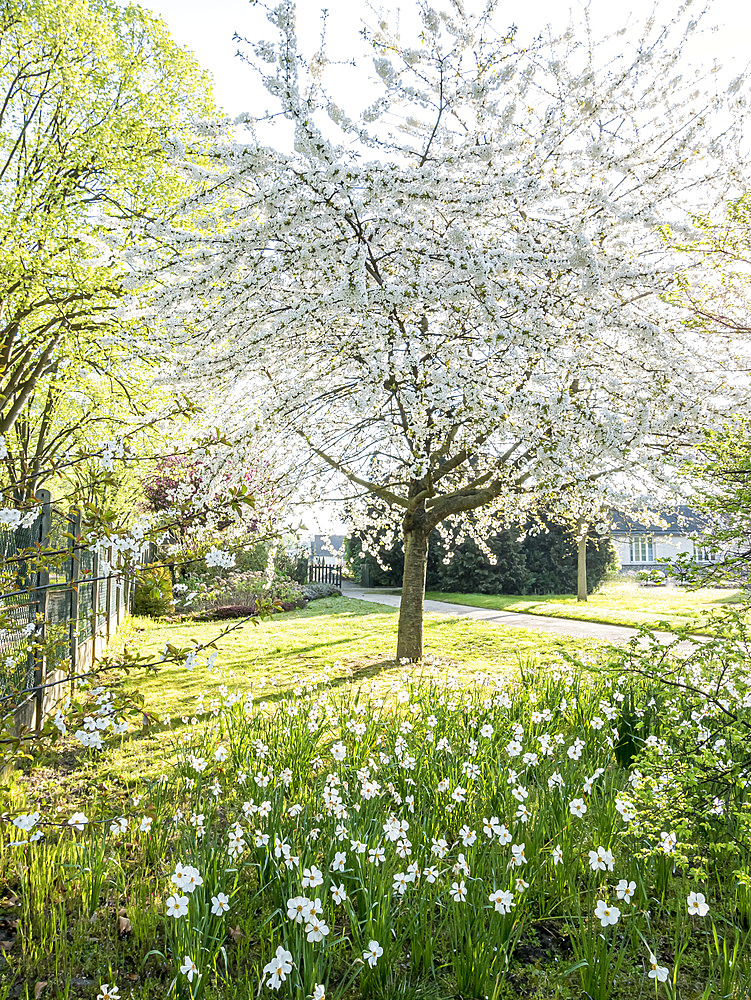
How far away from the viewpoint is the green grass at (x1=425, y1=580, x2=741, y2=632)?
44.1 ft

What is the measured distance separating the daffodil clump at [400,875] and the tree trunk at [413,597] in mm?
4213

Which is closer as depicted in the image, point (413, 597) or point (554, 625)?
point (413, 597)

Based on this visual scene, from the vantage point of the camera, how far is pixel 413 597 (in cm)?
823

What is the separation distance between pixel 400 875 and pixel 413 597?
234 inches

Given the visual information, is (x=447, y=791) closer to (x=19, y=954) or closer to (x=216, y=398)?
(x=19, y=954)

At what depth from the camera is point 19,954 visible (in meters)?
2.43

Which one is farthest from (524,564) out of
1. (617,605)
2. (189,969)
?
(189,969)

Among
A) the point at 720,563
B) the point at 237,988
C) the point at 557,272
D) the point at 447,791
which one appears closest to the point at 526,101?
the point at 557,272

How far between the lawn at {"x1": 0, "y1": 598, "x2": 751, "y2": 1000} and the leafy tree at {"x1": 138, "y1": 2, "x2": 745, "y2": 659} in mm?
2624

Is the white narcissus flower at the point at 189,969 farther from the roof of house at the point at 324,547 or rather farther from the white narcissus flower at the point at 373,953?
the roof of house at the point at 324,547

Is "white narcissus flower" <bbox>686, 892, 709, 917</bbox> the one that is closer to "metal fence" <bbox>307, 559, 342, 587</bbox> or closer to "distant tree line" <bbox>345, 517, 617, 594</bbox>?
"distant tree line" <bbox>345, 517, 617, 594</bbox>

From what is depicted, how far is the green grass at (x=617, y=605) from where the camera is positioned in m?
13.4

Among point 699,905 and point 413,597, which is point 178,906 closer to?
point 699,905

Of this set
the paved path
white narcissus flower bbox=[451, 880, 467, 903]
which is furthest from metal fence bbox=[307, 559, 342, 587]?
white narcissus flower bbox=[451, 880, 467, 903]
